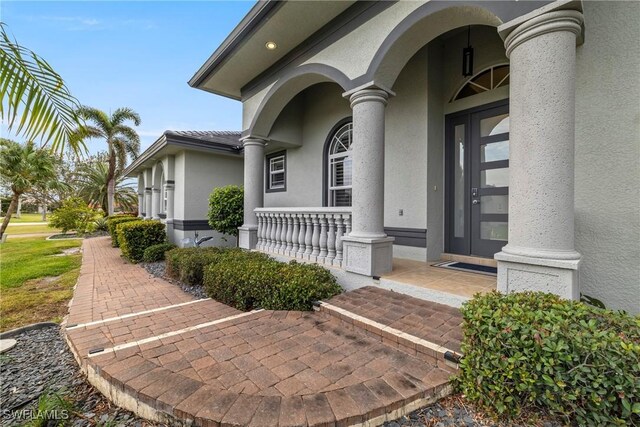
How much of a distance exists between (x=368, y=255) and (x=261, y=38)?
4.35 metres

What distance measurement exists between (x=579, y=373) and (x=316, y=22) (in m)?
5.39

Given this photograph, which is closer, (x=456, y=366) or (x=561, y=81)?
(x=456, y=366)

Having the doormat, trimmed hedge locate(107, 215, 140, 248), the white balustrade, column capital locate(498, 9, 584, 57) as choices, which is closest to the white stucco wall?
column capital locate(498, 9, 584, 57)

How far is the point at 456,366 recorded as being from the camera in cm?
223

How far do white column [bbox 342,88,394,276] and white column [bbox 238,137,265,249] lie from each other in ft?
10.4

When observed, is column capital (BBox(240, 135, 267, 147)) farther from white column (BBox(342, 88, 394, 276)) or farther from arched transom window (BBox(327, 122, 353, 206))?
white column (BBox(342, 88, 394, 276))

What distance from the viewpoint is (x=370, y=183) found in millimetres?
4160

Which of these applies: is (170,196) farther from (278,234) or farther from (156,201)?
(278,234)

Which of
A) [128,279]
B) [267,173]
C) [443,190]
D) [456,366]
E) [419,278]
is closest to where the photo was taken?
[456,366]

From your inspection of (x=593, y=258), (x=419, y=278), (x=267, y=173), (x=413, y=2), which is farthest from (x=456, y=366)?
(x=267, y=173)

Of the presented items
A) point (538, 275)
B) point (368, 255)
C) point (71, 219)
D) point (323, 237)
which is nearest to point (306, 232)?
point (323, 237)

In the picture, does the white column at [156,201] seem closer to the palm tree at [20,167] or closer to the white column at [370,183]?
the palm tree at [20,167]

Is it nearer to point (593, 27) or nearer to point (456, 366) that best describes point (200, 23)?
point (593, 27)

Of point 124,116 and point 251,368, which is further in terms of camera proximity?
point 124,116
